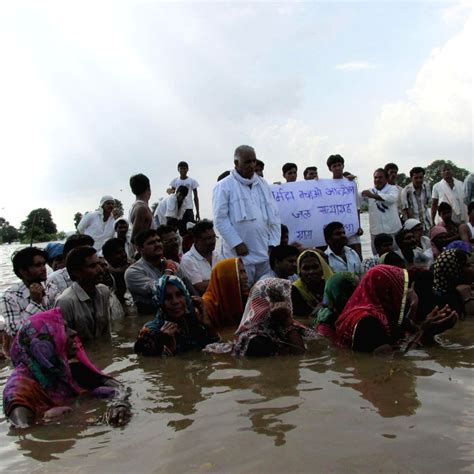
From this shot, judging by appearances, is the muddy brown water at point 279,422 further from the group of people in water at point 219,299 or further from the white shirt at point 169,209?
the white shirt at point 169,209

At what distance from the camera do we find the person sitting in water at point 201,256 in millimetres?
6851

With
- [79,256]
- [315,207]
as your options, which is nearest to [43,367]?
[79,256]

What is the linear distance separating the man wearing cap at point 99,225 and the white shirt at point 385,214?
15.1 feet

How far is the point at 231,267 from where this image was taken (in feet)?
18.5

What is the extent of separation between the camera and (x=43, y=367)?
12.2 ft

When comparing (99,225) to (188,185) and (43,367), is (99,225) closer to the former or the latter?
(188,185)

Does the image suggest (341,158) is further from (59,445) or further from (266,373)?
(59,445)

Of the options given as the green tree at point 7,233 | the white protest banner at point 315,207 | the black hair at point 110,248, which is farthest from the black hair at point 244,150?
the green tree at point 7,233

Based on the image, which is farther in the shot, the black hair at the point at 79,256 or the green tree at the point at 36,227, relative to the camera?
the green tree at the point at 36,227

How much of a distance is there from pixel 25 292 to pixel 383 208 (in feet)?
19.5

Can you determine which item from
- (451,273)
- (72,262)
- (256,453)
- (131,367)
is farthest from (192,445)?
(451,273)

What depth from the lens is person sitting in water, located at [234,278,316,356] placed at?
15.4ft

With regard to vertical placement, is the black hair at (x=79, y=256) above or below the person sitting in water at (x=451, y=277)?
above

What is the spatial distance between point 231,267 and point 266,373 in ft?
5.37
